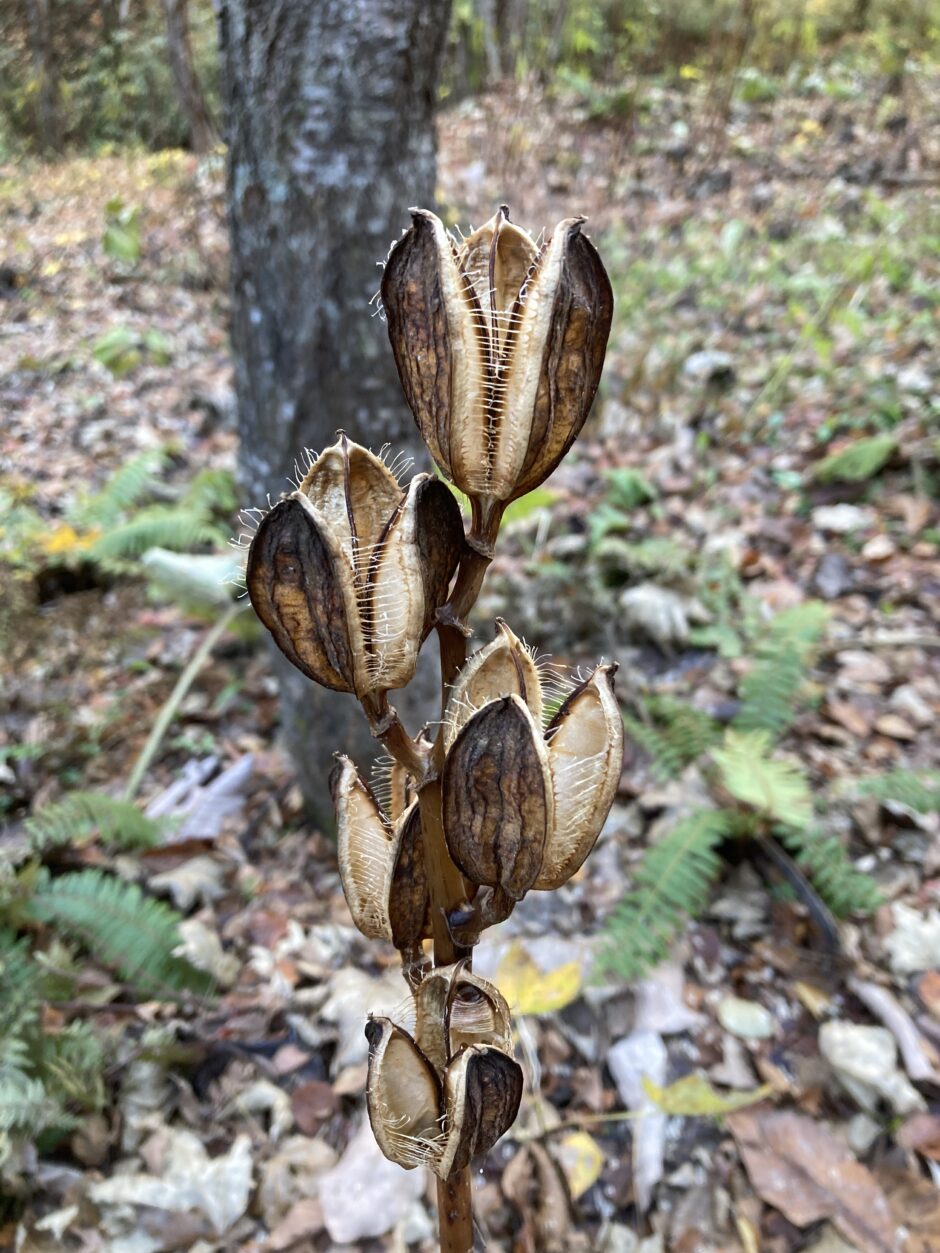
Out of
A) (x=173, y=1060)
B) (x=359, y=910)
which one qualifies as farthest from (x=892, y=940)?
(x=359, y=910)

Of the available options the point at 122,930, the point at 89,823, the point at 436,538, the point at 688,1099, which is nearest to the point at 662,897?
the point at 688,1099

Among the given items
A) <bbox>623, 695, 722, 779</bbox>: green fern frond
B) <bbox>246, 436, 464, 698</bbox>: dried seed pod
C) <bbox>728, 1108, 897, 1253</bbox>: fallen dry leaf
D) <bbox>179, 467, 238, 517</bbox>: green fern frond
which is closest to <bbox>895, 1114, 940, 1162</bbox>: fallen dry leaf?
<bbox>728, 1108, 897, 1253</bbox>: fallen dry leaf

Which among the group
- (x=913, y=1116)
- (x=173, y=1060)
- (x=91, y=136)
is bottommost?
(x=913, y=1116)

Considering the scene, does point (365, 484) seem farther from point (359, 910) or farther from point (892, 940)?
point (892, 940)

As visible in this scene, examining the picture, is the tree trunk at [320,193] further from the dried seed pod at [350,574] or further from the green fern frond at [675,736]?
the dried seed pod at [350,574]

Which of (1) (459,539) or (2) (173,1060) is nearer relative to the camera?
(1) (459,539)

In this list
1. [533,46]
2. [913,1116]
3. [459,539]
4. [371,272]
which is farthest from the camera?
[533,46]

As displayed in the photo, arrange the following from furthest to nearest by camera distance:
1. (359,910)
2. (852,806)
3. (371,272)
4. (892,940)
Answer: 1. (852,806)
2. (892,940)
3. (371,272)
4. (359,910)

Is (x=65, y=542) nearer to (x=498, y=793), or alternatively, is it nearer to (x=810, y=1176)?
(x=810, y=1176)
